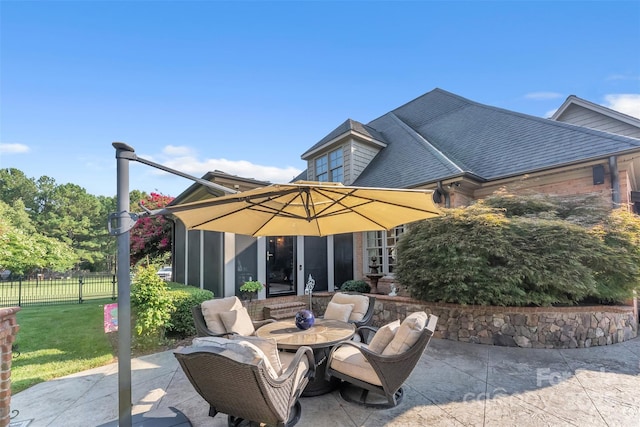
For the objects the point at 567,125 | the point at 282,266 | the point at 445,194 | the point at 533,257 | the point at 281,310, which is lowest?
the point at 281,310

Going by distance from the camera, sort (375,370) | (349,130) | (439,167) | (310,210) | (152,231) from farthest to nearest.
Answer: (152,231) → (349,130) → (439,167) → (310,210) → (375,370)

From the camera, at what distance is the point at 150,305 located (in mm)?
5520

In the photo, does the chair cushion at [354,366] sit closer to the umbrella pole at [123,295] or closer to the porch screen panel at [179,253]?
the umbrella pole at [123,295]

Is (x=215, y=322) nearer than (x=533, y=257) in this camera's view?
Yes

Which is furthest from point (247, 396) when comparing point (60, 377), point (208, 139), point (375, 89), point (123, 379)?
point (375, 89)

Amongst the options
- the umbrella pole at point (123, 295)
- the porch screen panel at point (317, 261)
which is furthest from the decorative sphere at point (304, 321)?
the porch screen panel at point (317, 261)

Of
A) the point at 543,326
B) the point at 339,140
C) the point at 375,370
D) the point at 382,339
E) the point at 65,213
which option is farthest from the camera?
the point at 65,213

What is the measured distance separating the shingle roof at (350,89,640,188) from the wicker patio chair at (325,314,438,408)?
18.6ft

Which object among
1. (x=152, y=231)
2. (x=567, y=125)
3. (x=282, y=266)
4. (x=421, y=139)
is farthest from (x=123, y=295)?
(x=152, y=231)

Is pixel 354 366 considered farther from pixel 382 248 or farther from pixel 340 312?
pixel 382 248

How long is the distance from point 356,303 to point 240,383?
329cm

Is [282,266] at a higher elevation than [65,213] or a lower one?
lower

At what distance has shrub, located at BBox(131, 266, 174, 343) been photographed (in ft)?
17.9

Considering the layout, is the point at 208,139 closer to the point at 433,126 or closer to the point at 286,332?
the point at 286,332
